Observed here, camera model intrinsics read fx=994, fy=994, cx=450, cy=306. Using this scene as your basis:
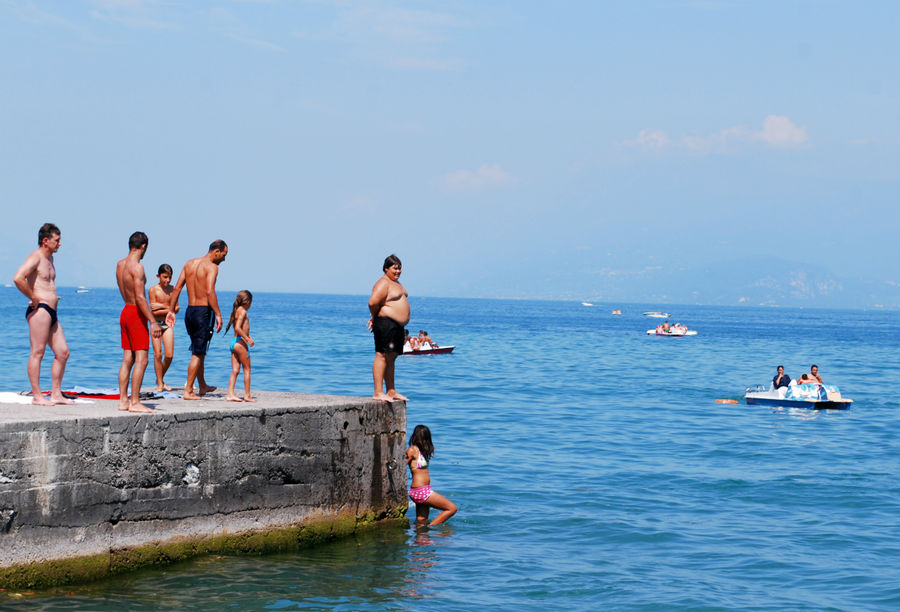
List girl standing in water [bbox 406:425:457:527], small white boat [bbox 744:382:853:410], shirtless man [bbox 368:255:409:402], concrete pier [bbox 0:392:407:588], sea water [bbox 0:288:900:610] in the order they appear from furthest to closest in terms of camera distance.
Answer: small white boat [bbox 744:382:853:410] < girl standing in water [bbox 406:425:457:527] < shirtless man [bbox 368:255:409:402] < sea water [bbox 0:288:900:610] < concrete pier [bbox 0:392:407:588]

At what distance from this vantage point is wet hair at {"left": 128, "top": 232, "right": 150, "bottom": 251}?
10.5m

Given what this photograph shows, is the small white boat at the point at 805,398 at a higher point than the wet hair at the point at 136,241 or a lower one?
lower

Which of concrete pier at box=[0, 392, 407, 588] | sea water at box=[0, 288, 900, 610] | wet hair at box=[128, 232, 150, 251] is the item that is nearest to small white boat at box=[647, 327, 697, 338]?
sea water at box=[0, 288, 900, 610]

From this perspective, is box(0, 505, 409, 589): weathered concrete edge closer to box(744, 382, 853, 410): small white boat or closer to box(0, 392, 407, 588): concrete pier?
box(0, 392, 407, 588): concrete pier

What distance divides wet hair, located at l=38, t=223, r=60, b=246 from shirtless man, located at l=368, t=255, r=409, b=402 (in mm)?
3683

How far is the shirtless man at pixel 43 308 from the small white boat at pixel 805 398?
82.1ft

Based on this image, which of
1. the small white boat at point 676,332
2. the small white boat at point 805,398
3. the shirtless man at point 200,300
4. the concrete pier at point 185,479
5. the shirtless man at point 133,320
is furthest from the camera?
the small white boat at point 676,332

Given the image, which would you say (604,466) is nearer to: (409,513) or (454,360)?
(409,513)

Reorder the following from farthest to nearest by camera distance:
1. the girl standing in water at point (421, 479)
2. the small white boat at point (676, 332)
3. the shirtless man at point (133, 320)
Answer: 1. the small white boat at point (676, 332)
2. the girl standing in water at point (421, 479)
3. the shirtless man at point (133, 320)

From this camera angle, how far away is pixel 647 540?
13336mm

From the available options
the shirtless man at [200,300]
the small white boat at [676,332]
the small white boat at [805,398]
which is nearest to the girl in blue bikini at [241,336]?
the shirtless man at [200,300]

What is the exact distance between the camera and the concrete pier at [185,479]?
8.95 metres

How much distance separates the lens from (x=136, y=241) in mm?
10539

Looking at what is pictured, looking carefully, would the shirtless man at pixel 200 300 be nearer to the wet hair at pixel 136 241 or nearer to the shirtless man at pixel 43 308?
the wet hair at pixel 136 241
